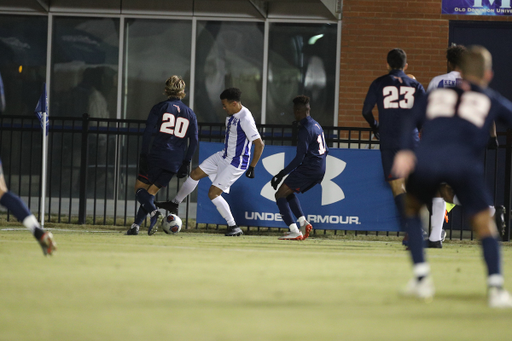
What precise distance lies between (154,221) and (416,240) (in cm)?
541

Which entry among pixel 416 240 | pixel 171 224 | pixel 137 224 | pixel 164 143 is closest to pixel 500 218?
pixel 171 224

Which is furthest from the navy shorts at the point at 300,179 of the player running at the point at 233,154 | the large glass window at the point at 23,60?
the large glass window at the point at 23,60

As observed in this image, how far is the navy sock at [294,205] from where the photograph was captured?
30.2 ft

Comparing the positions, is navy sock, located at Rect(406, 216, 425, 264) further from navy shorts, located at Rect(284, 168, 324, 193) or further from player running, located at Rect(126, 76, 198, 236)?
player running, located at Rect(126, 76, 198, 236)

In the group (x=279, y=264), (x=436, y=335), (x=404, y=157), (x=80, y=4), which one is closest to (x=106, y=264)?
(x=279, y=264)

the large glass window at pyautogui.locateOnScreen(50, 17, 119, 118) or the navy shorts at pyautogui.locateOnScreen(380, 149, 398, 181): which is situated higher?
the large glass window at pyautogui.locateOnScreen(50, 17, 119, 118)

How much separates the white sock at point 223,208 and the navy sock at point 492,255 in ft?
18.9

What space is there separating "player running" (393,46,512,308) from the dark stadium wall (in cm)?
839

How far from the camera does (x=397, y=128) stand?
25.0ft

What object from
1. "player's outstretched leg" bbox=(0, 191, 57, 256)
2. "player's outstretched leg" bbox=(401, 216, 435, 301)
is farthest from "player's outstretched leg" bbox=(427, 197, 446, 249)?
"player's outstretched leg" bbox=(0, 191, 57, 256)

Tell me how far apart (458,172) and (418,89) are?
382 centimetres

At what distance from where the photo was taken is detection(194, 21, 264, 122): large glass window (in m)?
13.0

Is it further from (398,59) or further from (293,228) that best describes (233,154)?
(398,59)

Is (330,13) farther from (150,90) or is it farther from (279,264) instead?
(279,264)
